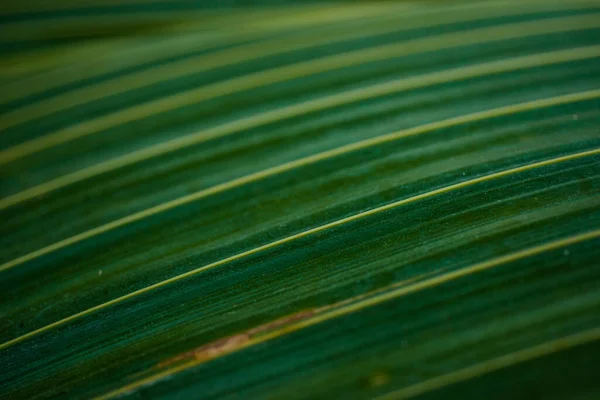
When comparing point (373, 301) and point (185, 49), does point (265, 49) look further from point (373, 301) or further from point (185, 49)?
point (373, 301)

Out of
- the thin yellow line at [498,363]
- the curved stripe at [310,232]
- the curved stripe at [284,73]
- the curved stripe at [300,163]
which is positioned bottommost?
the thin yellow line at [498,363]

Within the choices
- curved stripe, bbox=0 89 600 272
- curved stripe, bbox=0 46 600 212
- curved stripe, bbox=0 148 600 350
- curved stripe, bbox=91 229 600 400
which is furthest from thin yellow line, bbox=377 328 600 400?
curved stripe, bbox=0 46 600 212

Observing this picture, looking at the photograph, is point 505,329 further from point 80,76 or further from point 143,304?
point 80,76

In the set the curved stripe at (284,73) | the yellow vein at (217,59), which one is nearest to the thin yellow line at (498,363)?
the curved stripe at (284,73)

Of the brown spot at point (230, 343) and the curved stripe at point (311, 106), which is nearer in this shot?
the brown spot at point (230, 343)

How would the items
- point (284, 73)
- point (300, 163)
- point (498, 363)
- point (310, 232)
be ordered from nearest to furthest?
point (498, 363), point (310, 232), point (300, 163), point (284, 73)

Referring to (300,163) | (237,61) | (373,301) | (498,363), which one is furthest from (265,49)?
(498,363)

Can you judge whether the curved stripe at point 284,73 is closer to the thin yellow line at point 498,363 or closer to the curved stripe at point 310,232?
the curved stripe at point 310,232
